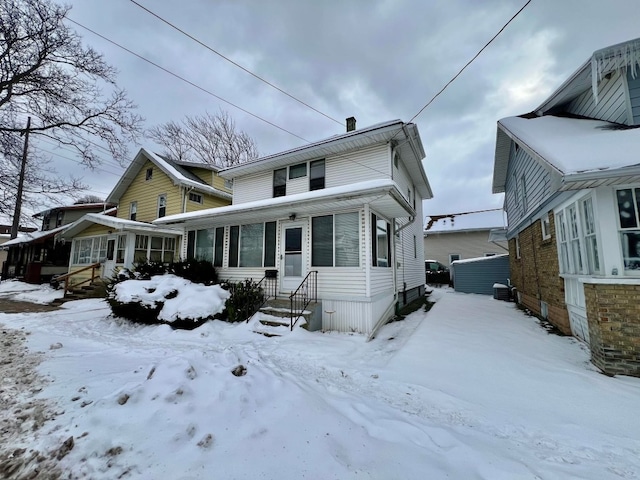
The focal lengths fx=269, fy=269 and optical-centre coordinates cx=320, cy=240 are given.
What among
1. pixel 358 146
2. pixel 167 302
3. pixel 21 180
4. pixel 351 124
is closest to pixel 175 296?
pixel 167 302

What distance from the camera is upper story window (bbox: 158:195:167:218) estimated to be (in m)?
16.4

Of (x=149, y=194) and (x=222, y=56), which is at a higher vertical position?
(x=222, y=56)

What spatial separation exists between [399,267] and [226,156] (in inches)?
811

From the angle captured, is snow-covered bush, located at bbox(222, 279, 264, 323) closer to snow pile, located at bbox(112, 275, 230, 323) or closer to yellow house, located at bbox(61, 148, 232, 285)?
snow pile, located at bbox(112, 275, 230, 323)

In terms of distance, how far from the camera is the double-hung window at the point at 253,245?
9.32 metres

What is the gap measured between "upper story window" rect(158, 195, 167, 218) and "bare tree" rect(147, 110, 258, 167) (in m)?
8.68

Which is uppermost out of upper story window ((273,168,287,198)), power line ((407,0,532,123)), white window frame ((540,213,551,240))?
power line ((407,0,532,123))

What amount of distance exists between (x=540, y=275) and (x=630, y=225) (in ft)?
15.6

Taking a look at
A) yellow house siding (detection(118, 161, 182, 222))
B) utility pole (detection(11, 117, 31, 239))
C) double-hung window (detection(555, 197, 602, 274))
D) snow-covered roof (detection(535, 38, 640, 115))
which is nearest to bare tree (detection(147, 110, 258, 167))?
yellow house siding (detection(118, 161, 182, 222))

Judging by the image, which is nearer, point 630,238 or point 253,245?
point 630,238

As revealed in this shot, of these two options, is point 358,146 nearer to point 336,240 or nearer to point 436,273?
point 336,240

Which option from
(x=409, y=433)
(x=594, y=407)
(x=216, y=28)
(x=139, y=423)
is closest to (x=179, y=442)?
(x=139, y=423)

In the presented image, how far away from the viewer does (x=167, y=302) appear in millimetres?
7762

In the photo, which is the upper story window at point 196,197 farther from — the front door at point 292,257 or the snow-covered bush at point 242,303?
the snow-covered bush at point 242,303
